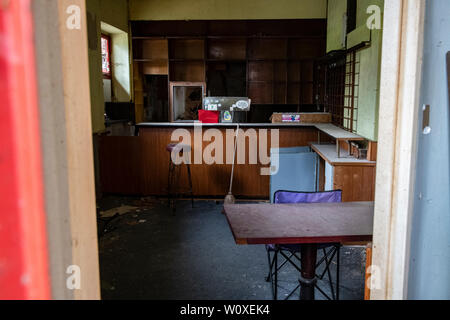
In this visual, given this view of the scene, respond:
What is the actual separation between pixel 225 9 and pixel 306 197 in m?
6.20

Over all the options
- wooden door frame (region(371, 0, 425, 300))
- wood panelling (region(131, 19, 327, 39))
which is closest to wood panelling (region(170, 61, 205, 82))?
wood panelling (region(131, 19, 327, 39))

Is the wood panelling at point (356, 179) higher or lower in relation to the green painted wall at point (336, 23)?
lower

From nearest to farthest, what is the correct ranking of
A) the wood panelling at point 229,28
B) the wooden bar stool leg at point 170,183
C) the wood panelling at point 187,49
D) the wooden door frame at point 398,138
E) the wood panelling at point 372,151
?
the wooden door frame at point 398,138 → the wood panelling at point 372,151 → the wooden bar stool leg at point 170,183 → the wood panelling at point 229,28 → the wood panelling at point 187,49

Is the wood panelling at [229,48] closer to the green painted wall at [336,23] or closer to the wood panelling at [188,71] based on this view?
the wood panelling at [188,71]

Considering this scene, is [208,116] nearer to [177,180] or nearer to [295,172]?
[177,180]

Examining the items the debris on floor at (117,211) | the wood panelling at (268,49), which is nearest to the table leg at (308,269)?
the debris on floor at (117,211)

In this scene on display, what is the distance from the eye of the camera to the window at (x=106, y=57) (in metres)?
7.72

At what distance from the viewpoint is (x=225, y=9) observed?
26.1 ft

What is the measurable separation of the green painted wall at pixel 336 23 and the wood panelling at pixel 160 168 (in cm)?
147

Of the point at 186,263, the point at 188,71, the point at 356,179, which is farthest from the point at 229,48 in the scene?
the point at 186,263

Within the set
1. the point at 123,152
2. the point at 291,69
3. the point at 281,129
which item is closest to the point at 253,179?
the point at 281,129

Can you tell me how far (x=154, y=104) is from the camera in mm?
8617

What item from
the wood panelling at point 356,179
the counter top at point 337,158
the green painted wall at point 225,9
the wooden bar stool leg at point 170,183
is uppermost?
the green painted wall at point 225,9

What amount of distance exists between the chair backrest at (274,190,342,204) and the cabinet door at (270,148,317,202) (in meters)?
2.02
